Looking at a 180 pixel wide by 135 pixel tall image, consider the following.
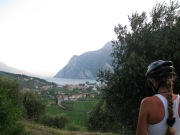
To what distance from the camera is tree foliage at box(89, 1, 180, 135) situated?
1839 cm

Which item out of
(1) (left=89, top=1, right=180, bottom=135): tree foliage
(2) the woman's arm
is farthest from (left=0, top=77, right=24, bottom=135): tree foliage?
(2) the woman's arm

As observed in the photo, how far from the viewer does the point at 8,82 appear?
182ft

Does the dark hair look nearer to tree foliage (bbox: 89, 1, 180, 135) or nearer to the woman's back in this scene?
the woman's back

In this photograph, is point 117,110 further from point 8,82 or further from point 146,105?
point 8,82

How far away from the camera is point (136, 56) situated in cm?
1875

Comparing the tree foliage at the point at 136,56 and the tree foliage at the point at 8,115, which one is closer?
the tree foliage at the point at 8,115

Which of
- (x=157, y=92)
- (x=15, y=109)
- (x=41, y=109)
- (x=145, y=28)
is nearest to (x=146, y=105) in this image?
(x=157, y=92)

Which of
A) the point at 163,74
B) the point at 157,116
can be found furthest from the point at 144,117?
the point at 163,74

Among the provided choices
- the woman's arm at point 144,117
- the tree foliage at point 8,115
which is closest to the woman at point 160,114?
the woman's arm at point 144,117

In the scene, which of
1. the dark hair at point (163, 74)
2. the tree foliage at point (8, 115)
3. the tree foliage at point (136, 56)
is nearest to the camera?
the dark hair at point (163, 74)

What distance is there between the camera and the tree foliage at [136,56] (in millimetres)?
18391

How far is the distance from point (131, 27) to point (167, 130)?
18.2 meters

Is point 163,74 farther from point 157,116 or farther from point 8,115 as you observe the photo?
point 8,115

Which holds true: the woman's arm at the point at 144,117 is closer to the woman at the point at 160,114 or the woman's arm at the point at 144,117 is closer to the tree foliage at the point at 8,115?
the woman at the point at 160,114
